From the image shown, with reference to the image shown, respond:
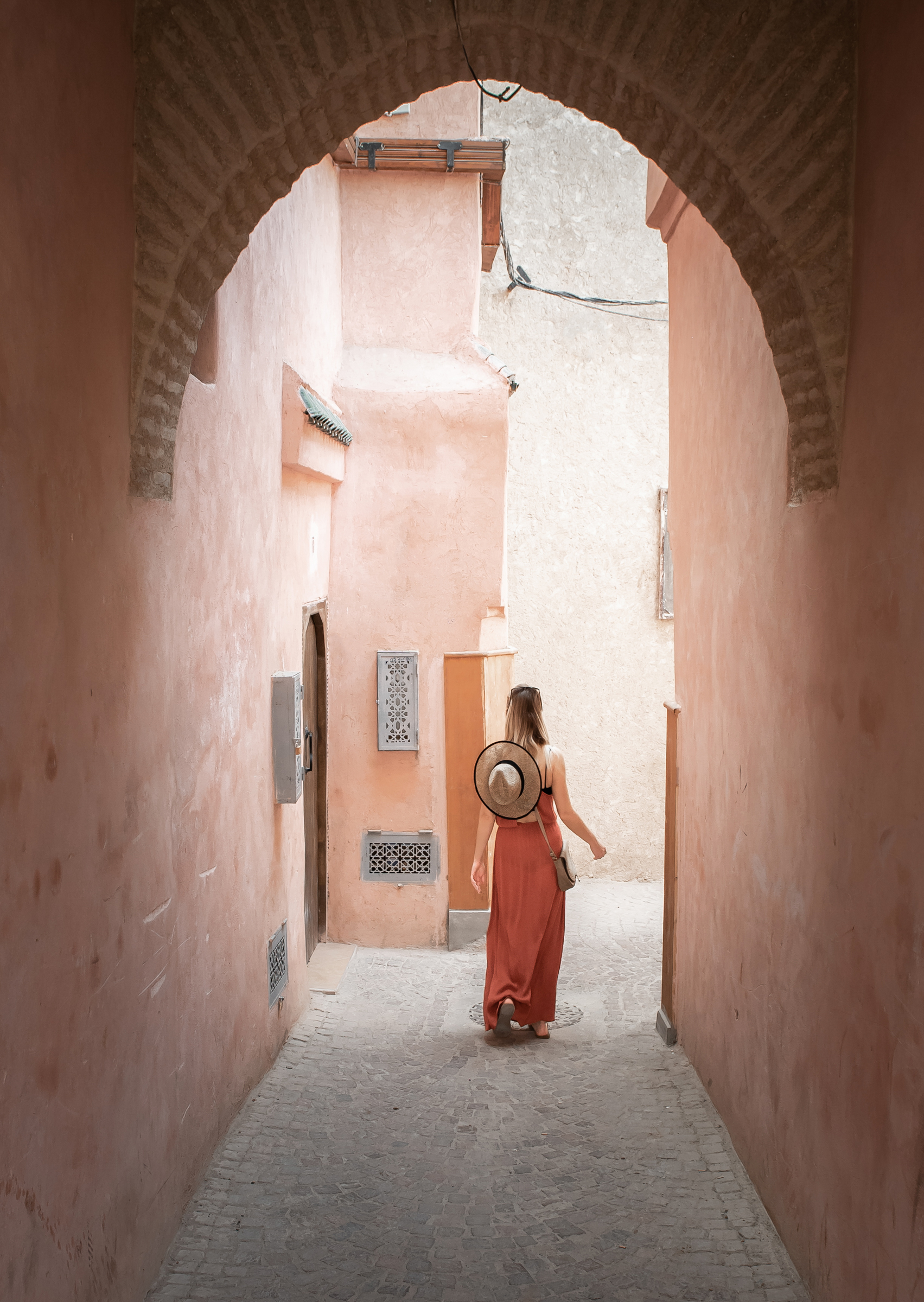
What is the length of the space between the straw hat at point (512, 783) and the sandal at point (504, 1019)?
3.51ft

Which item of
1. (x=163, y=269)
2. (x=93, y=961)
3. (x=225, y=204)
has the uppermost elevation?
(x=225, y=204)

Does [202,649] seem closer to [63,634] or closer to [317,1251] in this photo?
[63,634]

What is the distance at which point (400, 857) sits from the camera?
8.10 meters

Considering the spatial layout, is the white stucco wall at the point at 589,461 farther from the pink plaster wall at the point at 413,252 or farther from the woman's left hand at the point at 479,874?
the woman's left hand at the point at 479,874

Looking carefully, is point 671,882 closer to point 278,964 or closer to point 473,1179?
point 278,964

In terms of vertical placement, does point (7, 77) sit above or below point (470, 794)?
above

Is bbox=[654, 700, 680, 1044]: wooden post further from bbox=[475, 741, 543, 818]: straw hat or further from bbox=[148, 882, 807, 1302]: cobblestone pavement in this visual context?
bbox=[475, 741, 543, 818]: straw hat

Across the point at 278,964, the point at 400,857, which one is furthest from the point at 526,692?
the point at 400,857

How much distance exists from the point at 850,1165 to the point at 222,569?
3.09m

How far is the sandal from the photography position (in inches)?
240

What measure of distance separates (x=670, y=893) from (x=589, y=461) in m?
4.99

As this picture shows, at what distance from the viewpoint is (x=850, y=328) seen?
319 centimetres

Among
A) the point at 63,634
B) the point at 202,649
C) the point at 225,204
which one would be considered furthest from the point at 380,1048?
the point at 225,204

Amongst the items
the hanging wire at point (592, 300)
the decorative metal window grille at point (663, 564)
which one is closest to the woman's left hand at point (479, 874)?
the decorative metal window grille at point (663, 564)
